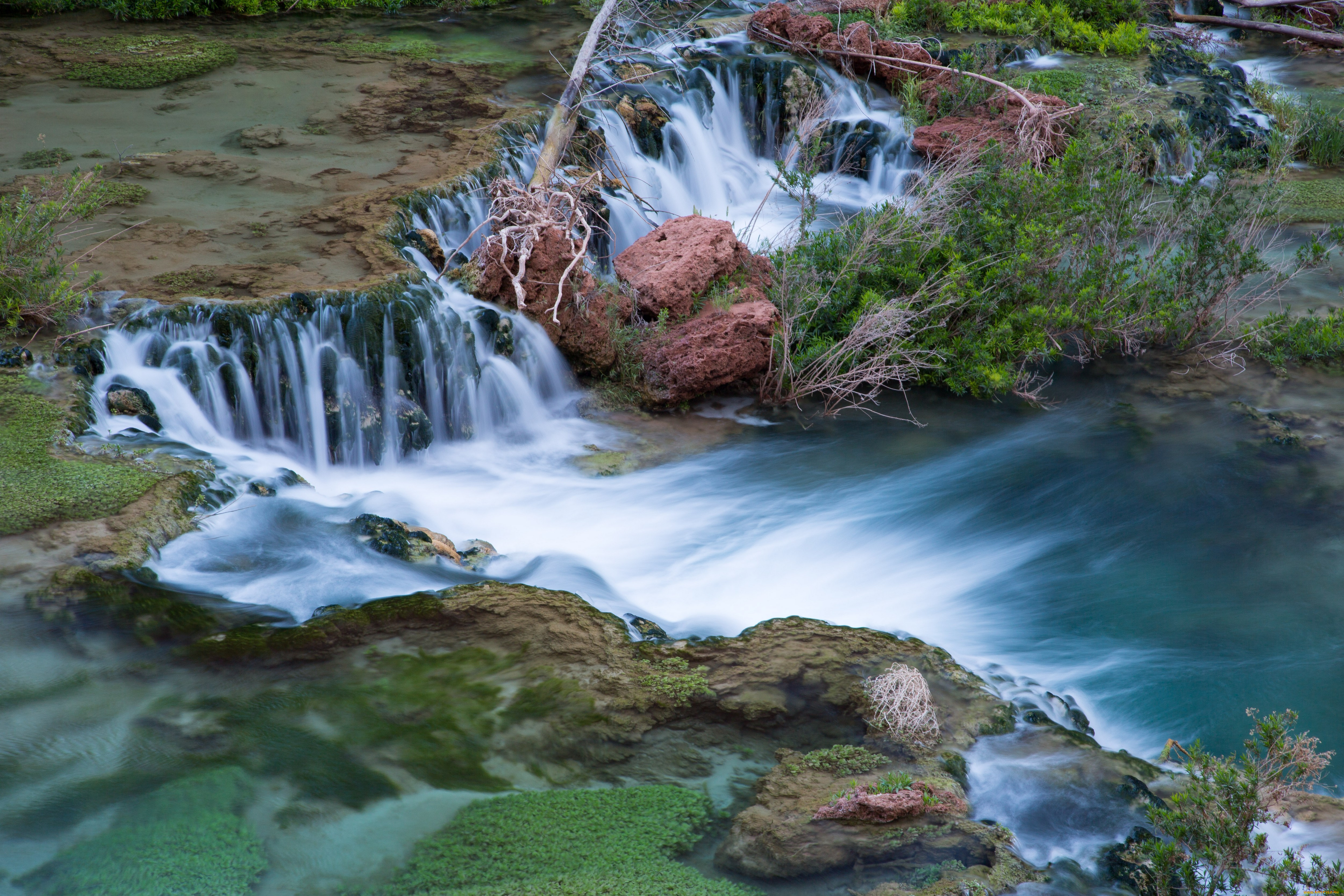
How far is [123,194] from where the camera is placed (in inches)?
351

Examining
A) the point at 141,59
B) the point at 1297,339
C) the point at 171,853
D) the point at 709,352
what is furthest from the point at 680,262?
the point at 141,59

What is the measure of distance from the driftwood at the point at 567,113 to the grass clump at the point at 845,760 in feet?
21.8

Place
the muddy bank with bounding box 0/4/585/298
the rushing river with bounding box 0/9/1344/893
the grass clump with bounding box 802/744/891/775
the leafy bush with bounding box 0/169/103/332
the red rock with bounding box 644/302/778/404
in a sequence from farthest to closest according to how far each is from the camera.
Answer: the red rock with bounding box 644/302/778/404 < the muddy bank with bounding box 0/4/585/298 < the leafy bush with bounding box 0/169/103/332 < the rushing river with bounding box 0/9/1344/893 < the grass clump with bounding box 802/744/891/775

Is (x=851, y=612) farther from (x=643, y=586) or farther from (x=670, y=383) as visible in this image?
(x=670, y=383)

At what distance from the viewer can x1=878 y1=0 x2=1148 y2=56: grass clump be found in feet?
50.3

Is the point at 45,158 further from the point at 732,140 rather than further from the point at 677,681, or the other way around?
the point at 677,681

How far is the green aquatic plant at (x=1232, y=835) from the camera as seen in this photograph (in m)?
3.82

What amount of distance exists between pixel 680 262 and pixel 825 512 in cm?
266

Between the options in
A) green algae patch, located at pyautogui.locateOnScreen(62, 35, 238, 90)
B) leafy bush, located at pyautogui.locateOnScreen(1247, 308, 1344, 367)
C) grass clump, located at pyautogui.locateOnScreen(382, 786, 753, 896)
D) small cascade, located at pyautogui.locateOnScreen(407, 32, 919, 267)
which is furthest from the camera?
green algae patch, located at pyautogui.locateOnScreen(62, 35, 238, 90)

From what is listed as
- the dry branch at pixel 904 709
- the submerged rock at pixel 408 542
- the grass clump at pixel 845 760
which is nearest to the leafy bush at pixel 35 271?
the submerged rock at pixel 408 542

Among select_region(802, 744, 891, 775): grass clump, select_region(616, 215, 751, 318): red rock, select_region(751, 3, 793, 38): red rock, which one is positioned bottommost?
select_region(802, 744, 891, 775): grass clump

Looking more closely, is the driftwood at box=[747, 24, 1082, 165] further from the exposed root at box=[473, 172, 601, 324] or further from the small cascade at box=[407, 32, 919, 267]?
the exposed root at box=[473, 172, 601, 324]

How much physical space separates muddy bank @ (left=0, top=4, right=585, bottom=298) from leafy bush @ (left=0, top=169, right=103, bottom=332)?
1.24 ft

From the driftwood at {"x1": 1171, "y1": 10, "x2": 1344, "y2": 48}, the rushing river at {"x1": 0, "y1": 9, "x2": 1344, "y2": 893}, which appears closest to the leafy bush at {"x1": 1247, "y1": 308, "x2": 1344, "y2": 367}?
the rushing river at {"x1": 0, "y1": 9, "x2": 1344, "y2": 893}
